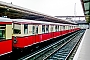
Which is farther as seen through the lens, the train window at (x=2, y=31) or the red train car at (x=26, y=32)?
the red train car at (x=26, y=32)

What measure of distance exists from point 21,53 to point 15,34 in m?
2.62

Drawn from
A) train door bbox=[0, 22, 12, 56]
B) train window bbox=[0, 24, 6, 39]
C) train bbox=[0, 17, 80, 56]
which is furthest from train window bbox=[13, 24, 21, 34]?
train window bbox=[0, 24, 6, 39]

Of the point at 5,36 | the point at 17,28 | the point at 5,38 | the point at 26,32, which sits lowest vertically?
the point at 5,38

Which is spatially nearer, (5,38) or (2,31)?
(2,31)

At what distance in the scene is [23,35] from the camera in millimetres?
13094

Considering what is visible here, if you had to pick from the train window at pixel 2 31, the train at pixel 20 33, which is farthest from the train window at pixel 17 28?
the train window at pixel 2 31

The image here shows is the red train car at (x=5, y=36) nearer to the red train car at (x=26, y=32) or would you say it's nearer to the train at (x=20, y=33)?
the train at (x=20, y=33)

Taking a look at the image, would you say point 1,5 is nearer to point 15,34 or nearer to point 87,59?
point 15,34

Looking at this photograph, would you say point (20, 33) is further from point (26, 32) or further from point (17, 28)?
point (26, 32)

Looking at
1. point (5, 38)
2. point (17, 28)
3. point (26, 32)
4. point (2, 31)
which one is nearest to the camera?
point (2, 31)

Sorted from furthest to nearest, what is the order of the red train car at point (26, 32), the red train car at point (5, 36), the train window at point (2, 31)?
the red train car at point (26, 32), the train window at point (2, 31), the red train car at point (5, 36)

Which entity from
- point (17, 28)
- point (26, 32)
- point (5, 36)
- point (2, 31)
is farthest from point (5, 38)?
point (26, 32)

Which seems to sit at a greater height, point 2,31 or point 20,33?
point 2,31

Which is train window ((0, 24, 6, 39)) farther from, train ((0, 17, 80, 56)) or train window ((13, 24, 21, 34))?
train window ((13, 24, 21, 34))
